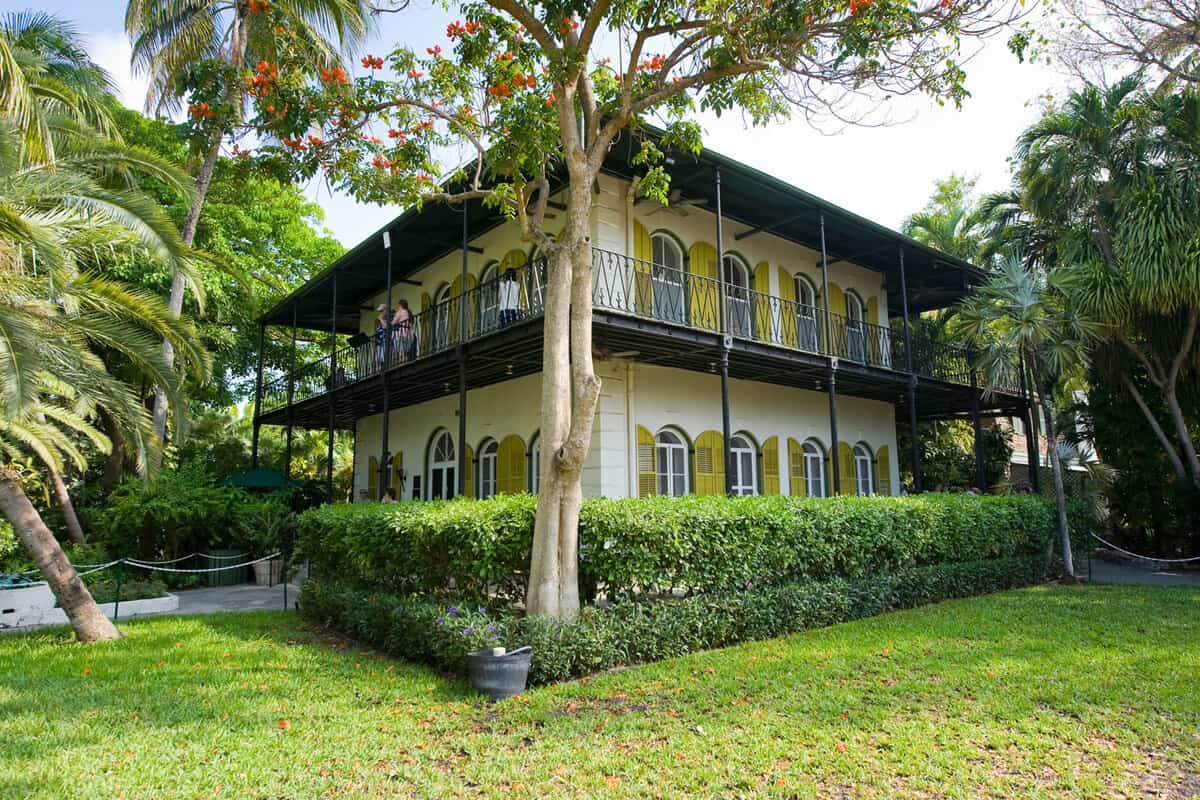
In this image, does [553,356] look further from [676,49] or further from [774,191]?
[774,191]

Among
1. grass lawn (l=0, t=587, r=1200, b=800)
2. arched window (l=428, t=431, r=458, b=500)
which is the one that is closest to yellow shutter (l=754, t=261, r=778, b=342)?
arched window (l=428, t=431, r=458, b=500)

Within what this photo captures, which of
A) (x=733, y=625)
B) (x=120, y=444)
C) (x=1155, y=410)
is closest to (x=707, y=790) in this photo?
(x=733, y=625)

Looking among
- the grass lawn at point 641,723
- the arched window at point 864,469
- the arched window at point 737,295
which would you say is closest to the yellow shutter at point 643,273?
the arched window at point 737,295

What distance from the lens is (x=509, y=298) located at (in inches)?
460

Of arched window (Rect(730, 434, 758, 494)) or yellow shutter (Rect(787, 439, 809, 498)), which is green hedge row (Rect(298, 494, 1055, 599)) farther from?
yellow shutter (Rect(787, 439, 809, 498))

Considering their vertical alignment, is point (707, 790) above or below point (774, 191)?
below

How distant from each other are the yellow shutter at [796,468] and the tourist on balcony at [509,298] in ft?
21.5

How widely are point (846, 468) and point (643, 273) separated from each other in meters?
7.24

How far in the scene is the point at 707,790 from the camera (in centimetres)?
360

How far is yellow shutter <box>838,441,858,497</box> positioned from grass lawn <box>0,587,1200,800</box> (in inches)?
317

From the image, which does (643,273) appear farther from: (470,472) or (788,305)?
(470,472)

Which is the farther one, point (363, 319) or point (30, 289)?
point (363, 319)

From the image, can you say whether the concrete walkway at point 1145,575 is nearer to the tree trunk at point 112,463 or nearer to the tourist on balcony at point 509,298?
the tourist on balcony at point 509,298

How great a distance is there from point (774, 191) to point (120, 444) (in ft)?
55.6
